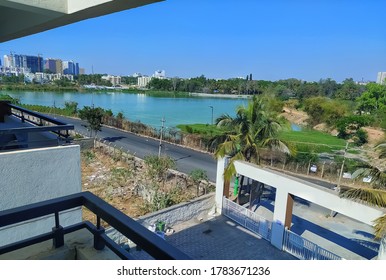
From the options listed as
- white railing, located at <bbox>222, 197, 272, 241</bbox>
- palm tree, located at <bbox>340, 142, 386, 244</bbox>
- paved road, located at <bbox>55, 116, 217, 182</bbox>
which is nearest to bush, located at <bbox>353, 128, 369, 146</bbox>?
paved road, located at <bbox>55, 116, 217, 182</bbox>

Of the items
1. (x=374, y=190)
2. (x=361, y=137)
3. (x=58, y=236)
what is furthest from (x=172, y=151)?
(x=361, y=137)

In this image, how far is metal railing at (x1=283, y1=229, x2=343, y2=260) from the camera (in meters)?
6.03

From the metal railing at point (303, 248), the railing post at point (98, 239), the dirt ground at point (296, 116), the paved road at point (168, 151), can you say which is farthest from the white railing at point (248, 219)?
the dirt ground at point (296, 116)

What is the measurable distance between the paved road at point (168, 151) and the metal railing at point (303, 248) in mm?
4969

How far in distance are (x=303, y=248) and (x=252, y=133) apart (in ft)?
10.7

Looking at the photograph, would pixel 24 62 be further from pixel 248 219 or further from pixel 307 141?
pixel 248 219

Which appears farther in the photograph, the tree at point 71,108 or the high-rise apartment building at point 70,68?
the high-rise apartment building at point 70,68

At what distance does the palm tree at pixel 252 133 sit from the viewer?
804 cm

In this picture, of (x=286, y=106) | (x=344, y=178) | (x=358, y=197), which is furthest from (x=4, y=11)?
(x=286, y=106)

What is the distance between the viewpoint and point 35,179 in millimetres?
2705

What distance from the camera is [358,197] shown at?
201 inches

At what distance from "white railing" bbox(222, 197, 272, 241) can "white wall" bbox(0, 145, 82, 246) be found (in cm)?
548

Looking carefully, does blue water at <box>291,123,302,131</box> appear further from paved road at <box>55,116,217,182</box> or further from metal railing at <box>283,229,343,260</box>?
metal railing at <box>283,229,343,260</box>

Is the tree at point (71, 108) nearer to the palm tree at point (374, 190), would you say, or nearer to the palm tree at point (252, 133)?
the palm tree at point (252, 133)
